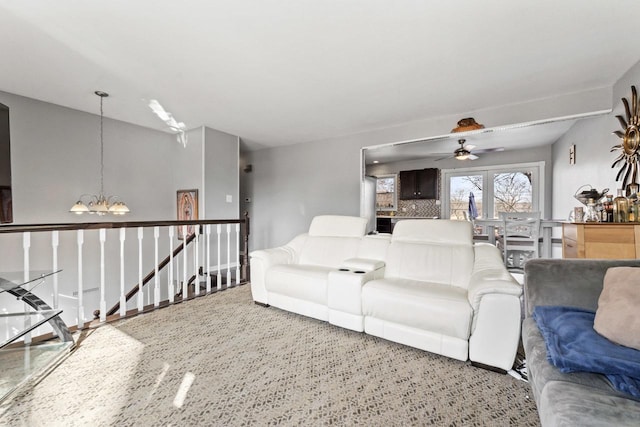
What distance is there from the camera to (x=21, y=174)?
3.55 m

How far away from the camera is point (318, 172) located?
18.3ft

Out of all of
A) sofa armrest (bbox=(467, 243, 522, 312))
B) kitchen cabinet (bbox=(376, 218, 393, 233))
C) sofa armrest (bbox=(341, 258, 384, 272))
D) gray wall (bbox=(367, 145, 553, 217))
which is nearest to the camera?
sofa armrest (bbox=(467, 243, 522, 312))

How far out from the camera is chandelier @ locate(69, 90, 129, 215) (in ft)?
11.7

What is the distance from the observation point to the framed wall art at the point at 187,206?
4.87 metres

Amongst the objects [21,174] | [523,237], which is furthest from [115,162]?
[523,237]

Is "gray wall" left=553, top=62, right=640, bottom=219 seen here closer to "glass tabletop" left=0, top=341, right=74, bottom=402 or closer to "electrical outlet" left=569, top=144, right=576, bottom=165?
"electrical outlet" left=569, top=144, right=576, bottom=165

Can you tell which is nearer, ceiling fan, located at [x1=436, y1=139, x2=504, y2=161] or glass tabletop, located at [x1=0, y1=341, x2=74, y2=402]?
glass tabletop, located at [x1=0, y1=341, x2=74, y2=402]

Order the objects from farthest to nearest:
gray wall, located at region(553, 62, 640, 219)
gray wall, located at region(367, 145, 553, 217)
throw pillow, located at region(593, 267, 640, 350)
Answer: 1. gray wall, located at region(367, 145, 553, 217)
2. gray wall, located at region(553, 62, 640, 219)
3. throw pillow, located at region(593, 267, 640, 350)

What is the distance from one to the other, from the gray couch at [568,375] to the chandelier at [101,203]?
14.9 feet

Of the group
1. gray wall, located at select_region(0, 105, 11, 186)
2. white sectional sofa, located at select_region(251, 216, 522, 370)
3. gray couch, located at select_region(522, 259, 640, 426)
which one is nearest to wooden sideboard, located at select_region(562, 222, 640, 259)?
white sectional sofa, located at select_region(251, 216, 522, 370)

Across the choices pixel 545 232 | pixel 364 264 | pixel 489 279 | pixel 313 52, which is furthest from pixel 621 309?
pixel 545 232

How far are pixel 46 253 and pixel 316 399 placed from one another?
13.9 feet

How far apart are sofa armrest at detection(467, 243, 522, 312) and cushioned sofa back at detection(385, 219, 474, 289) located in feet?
0.33

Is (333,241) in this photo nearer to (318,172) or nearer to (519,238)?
(519,238)
